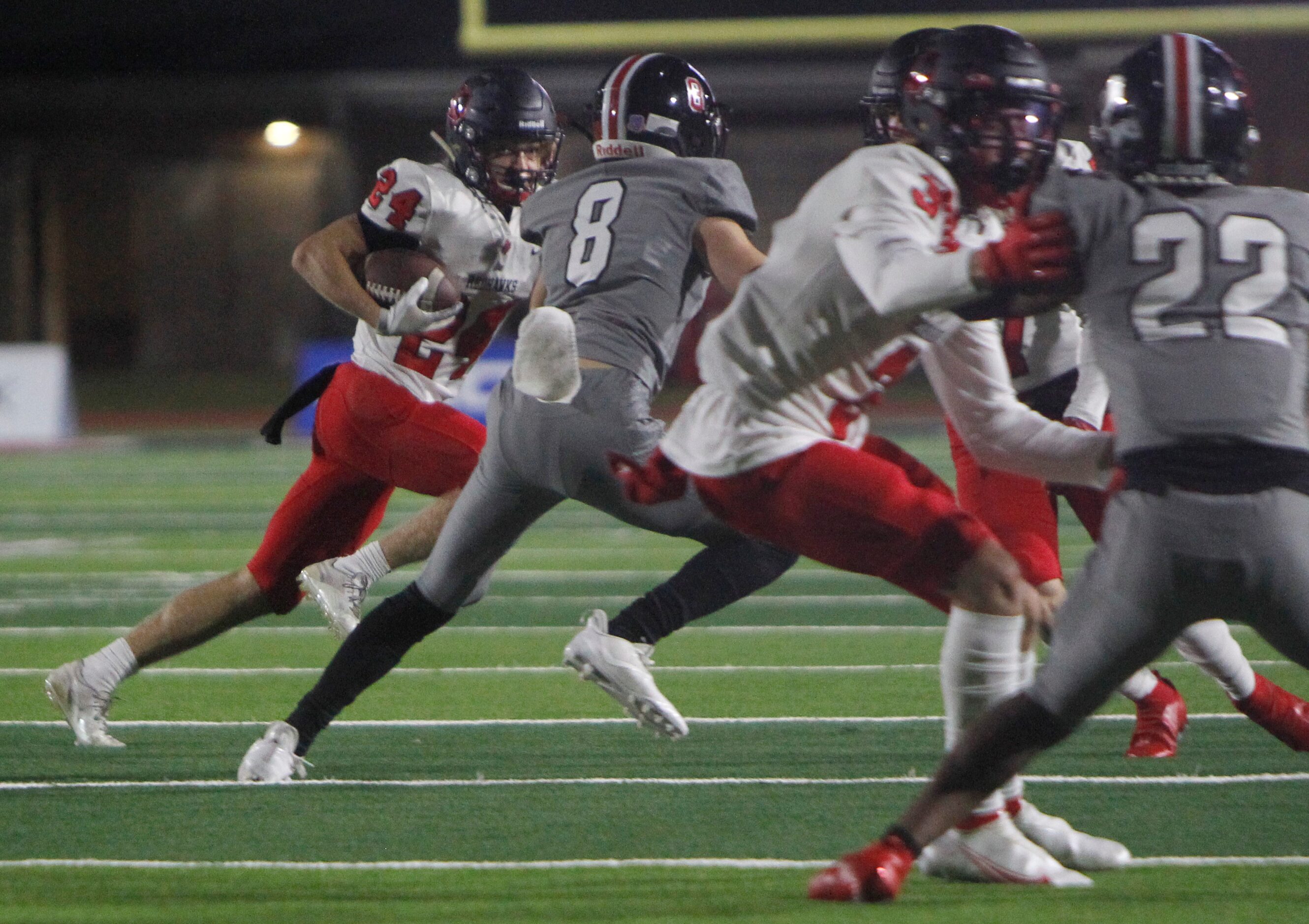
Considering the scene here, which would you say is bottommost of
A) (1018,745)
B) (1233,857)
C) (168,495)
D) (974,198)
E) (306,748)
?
(168,495)

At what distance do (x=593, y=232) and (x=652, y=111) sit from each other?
30cm

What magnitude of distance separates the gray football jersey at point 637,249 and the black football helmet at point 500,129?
26.2 inches

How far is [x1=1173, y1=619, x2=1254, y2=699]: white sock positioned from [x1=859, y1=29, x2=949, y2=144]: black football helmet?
120 centimetres

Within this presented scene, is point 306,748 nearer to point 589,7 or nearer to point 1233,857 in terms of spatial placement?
point 1233,857

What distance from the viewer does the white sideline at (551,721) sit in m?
4.36

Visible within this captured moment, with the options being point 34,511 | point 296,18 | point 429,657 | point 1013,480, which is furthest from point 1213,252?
point 296,18

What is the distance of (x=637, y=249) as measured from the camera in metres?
3.55

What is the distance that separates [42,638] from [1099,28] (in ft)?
28.6

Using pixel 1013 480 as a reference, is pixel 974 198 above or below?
above

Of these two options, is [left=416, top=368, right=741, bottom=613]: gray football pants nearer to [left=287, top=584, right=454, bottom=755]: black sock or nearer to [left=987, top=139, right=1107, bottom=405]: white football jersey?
[left=287, top=584, right=454, bottom=755]: black sock

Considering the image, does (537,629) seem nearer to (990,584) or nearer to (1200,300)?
(990,584)

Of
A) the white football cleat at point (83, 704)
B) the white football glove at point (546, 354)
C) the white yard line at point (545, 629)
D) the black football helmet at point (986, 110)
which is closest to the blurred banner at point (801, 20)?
the white yard line at point (545, 629)

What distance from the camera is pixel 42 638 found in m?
5.92

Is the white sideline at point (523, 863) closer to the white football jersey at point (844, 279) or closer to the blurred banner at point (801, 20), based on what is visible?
the white football jersey at point (844, 279)
